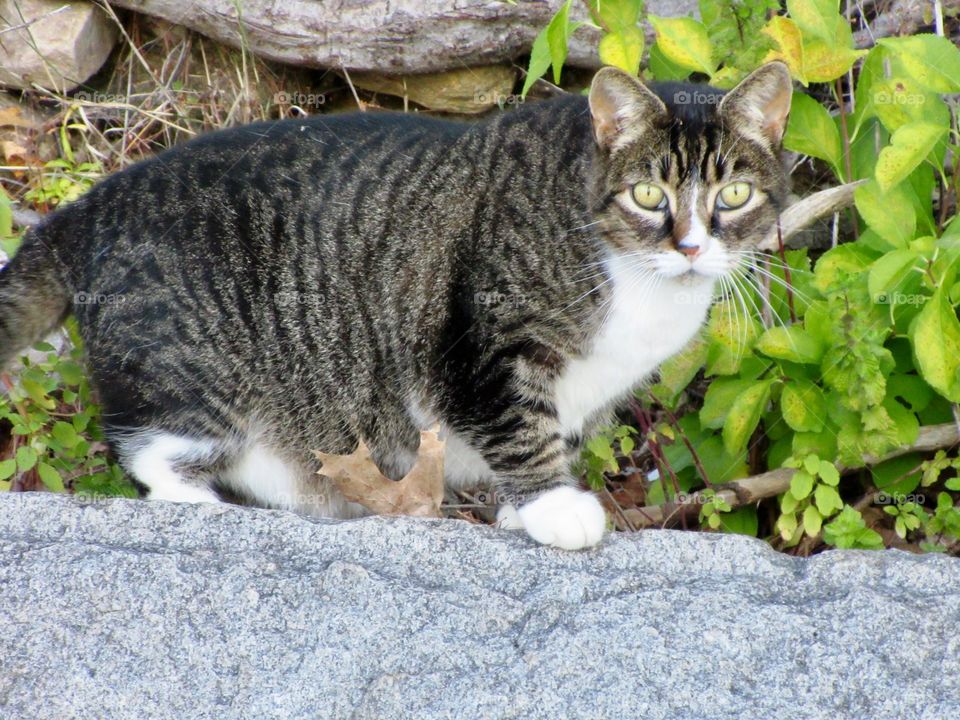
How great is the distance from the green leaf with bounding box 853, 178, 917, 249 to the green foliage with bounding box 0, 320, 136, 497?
221 cm

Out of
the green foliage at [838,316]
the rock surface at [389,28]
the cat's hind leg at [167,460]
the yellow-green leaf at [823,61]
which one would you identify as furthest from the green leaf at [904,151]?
the cat's hind leg at [167,460]

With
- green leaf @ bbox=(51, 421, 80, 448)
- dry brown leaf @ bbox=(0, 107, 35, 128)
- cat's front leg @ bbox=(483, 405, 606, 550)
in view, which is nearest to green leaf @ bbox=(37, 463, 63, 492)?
green leaf @ bbox=(51, 421, 80, 448)

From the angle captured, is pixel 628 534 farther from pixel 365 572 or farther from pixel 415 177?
pixel 415 177

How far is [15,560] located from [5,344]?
97 cm

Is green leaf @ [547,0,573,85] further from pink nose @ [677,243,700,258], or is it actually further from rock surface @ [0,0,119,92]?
rock surface @ [0,0,119,92]

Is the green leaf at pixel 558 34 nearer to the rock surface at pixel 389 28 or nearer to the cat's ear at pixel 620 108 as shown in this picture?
the cat's ear at pixel 620 108

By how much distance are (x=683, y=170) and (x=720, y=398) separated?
81 centimetres

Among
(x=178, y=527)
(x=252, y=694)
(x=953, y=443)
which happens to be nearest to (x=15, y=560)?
(x=178, y=527)

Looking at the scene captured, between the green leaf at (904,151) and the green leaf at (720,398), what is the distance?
2.53ft

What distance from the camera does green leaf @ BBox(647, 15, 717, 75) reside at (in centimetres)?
307

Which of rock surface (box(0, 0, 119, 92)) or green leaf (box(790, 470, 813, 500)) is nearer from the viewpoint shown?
green leaf (box(790, 470, 813, 500))

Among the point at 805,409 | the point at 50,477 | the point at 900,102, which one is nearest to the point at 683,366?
the point at 805,409

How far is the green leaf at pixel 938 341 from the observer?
269 cm

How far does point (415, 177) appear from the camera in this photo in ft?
9.93
